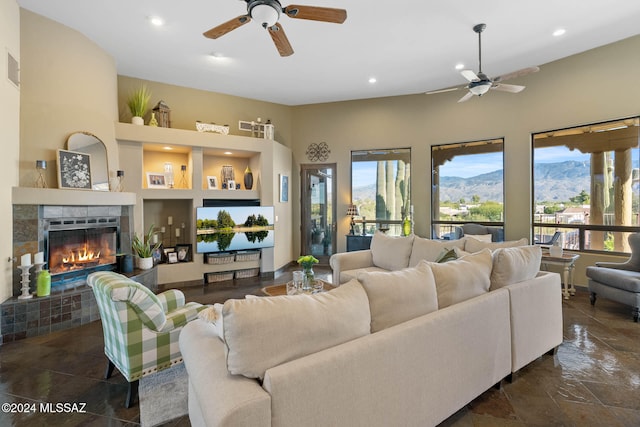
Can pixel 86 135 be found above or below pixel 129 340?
above

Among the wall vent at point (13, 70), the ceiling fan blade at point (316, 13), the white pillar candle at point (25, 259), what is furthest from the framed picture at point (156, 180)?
the ceiling fan blade at point (316, 13)

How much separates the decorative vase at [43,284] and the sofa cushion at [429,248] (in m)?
4.22

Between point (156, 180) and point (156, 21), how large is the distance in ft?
8.37

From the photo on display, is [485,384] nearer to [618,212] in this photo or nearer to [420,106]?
[618,212]

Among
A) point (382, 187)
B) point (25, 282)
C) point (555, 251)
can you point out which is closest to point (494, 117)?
point (382, 187)

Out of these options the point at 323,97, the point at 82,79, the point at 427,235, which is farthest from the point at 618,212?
the point at 82,79

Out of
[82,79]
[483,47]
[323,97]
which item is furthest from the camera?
[323,97]

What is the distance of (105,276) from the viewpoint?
2197mm

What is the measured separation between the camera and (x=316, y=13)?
2.56 meters

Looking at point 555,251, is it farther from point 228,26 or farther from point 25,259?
point 25,259

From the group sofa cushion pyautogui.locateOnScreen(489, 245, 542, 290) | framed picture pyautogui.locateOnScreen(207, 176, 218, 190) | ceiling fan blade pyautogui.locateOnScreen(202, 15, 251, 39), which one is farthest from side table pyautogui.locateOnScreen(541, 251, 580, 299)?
framed picture pyautogui.locateOnScreen(207, 176, 218, 190)

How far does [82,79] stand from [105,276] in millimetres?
3372

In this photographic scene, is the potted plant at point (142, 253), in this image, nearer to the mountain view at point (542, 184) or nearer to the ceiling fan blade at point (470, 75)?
the ceiling fan blade at point (470, 75)

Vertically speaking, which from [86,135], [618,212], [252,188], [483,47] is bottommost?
[618,212]
